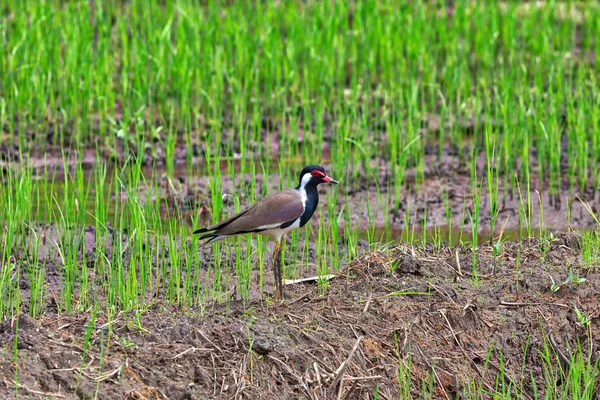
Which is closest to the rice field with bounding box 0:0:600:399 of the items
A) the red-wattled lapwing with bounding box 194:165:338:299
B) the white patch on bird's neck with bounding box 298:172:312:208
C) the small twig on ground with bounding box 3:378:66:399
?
the small twig on ground with bounding box 3:378:66:399

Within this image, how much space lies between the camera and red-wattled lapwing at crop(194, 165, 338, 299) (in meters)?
5.36

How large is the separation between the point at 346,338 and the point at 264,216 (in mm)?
789

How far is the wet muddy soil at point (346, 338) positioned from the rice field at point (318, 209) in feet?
0.04

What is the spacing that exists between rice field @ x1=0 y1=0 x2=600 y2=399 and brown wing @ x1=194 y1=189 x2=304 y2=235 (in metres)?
0.28

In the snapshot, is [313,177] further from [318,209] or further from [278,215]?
[318,209]

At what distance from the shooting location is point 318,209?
7.50 meters

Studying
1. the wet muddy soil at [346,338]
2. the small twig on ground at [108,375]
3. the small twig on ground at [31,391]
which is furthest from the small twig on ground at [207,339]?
the small twig on ground at [31,391]

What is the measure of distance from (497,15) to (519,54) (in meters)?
0.93

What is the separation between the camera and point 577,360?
5082mm

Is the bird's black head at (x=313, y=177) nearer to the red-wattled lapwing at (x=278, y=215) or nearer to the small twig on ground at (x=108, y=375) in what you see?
the red-wattled lapwing at (x=278, y=215)

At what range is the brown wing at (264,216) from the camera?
17.6ft

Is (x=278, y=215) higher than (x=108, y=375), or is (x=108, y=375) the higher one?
(x=278, y=215)

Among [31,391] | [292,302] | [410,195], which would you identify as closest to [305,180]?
[292,302]

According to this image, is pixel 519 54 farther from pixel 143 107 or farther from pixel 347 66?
pixel 143 107
